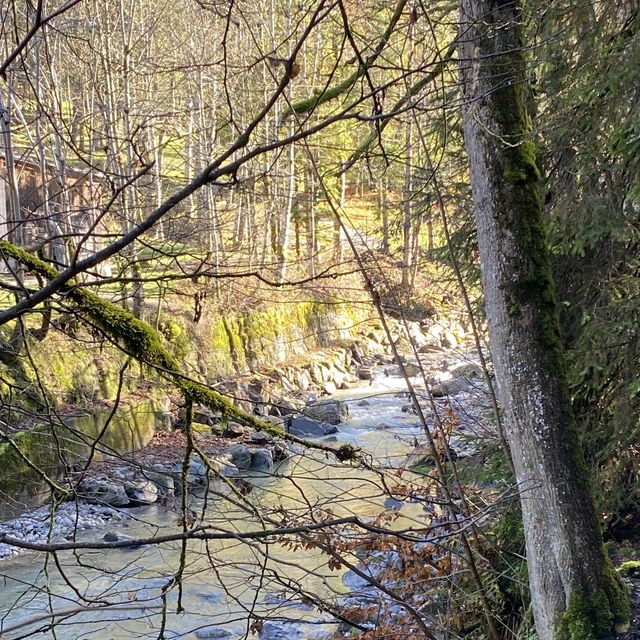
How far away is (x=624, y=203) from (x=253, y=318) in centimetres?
1222

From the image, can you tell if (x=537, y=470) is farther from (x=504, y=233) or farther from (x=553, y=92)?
(x=553, y=92)

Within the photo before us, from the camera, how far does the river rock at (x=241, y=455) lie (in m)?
10.9

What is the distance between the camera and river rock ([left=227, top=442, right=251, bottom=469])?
35.7 ft

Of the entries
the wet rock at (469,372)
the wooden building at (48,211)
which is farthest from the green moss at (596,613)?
the wet rock at (469,372)

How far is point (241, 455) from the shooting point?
36.4 ft

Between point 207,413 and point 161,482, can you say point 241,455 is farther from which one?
point 207,413

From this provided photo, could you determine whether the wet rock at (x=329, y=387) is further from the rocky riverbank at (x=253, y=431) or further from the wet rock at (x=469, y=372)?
the wet rock at (x=469, y=372)

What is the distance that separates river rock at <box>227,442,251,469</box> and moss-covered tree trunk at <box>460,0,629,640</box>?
762cm

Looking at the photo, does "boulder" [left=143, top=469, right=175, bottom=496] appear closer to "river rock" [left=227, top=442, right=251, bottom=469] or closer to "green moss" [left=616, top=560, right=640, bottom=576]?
"river rock" [left=227, top=442, right=251, bottom=469]

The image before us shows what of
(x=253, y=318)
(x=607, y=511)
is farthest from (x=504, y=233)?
(x=253, y=318)

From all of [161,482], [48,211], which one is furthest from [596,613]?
[48,211]

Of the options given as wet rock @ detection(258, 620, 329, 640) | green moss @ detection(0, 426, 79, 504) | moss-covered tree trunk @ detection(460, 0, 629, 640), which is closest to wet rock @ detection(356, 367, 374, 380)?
green moss @ detection(0, 426, 79, 504)

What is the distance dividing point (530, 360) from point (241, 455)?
8183 mm

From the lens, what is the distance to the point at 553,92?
538 centimetres
